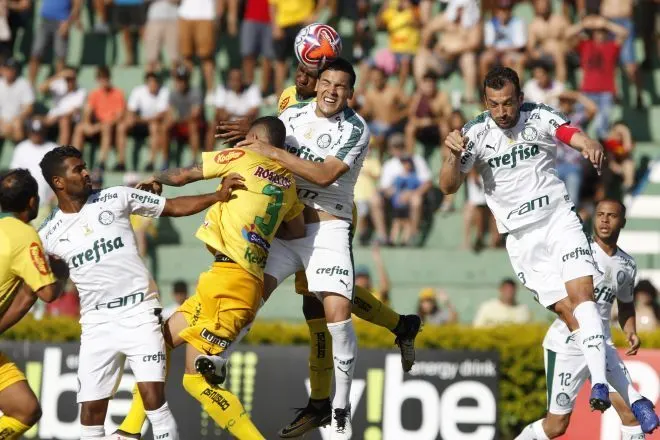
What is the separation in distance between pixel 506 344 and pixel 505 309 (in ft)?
9.81

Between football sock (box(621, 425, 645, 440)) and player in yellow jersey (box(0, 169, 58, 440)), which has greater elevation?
player in yellow jersey (box(0, 169, 58, 440))

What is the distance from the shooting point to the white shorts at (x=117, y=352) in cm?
1118

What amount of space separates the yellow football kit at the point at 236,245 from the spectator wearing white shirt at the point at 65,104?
11596mm

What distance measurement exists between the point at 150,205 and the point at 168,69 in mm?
13261

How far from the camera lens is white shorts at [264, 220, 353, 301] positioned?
11789 mm

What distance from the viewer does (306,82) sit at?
A: 481 inches

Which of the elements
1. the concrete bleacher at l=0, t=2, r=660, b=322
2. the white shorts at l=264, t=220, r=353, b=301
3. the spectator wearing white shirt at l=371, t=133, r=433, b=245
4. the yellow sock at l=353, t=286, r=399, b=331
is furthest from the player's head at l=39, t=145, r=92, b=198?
the spectator wearing white shirt at l=371, t=133, r=433, b=245

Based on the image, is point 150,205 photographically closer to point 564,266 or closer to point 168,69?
point 564,266

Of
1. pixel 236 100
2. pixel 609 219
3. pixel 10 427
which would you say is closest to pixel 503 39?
pixel 236 100

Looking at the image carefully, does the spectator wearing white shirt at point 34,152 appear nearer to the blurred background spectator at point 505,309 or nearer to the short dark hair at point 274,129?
the blurred background spectator at point 505,309

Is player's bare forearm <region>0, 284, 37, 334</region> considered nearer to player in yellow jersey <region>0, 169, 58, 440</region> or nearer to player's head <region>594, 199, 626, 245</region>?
player in yellow jersey <region>0, 169, 58, 440</region>

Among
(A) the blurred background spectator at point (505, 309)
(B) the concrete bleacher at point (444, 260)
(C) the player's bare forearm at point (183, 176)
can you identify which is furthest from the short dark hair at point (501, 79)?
(B) the concrete bleacher at point (444, 260)

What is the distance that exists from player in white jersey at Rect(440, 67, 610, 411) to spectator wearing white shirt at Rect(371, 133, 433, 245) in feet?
28.3

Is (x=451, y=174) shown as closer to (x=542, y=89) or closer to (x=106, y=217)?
(x=106, y=217)
